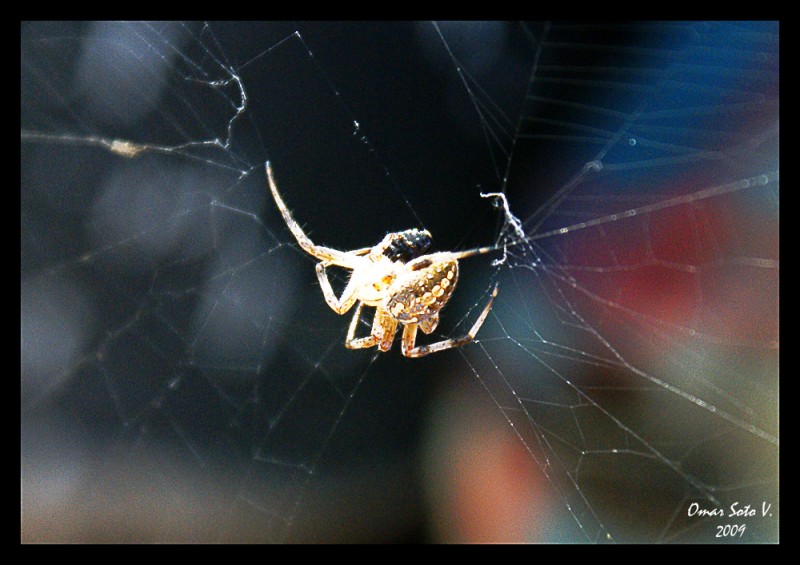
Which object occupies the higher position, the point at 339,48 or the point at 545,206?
the point at 339,48

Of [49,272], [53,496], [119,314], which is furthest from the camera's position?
[53,496]

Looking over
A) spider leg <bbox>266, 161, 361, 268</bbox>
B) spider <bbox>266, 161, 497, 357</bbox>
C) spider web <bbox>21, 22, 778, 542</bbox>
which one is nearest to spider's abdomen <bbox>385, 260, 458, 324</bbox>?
spider <bbox>266, 161, 497, 357</bbox>

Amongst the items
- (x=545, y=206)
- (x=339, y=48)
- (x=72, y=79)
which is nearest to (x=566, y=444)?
(x=545, y=206)

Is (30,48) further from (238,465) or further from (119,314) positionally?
(238,465)

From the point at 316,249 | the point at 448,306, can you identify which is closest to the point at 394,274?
the point at 316,249

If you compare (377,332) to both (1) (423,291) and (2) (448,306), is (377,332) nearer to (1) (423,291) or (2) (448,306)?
(1) (423,291)

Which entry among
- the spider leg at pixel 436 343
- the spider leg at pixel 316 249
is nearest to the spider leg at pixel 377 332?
the spider leg at pixel 436 343

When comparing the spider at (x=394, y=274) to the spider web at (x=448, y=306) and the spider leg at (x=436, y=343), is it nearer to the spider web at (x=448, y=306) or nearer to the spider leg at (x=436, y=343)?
the spider leg at (x=436, y=343)
